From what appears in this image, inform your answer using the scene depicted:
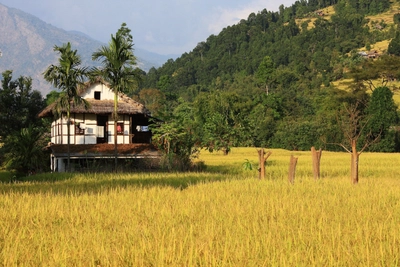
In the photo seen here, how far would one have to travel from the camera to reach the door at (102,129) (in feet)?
106

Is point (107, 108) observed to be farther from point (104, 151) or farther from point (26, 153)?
point (26, 153)

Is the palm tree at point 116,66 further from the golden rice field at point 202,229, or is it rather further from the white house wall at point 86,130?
the golden rice field at point 202,229

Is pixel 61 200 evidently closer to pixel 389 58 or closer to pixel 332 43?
pixel 389 58

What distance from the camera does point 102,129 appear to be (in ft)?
107

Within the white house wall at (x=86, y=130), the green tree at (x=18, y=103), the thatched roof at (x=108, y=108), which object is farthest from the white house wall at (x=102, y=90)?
the green tree at (x=18, y=103)

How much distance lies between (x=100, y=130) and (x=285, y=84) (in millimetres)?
71328

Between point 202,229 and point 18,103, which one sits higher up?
point 18,103

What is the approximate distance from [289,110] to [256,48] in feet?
237

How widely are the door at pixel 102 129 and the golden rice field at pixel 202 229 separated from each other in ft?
62.8

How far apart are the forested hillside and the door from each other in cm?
359

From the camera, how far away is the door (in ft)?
106

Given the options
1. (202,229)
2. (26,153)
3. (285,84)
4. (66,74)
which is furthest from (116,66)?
(285,84)

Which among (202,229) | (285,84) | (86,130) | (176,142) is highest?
(285,84)

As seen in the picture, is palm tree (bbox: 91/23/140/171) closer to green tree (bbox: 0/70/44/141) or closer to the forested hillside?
the forested hillside
